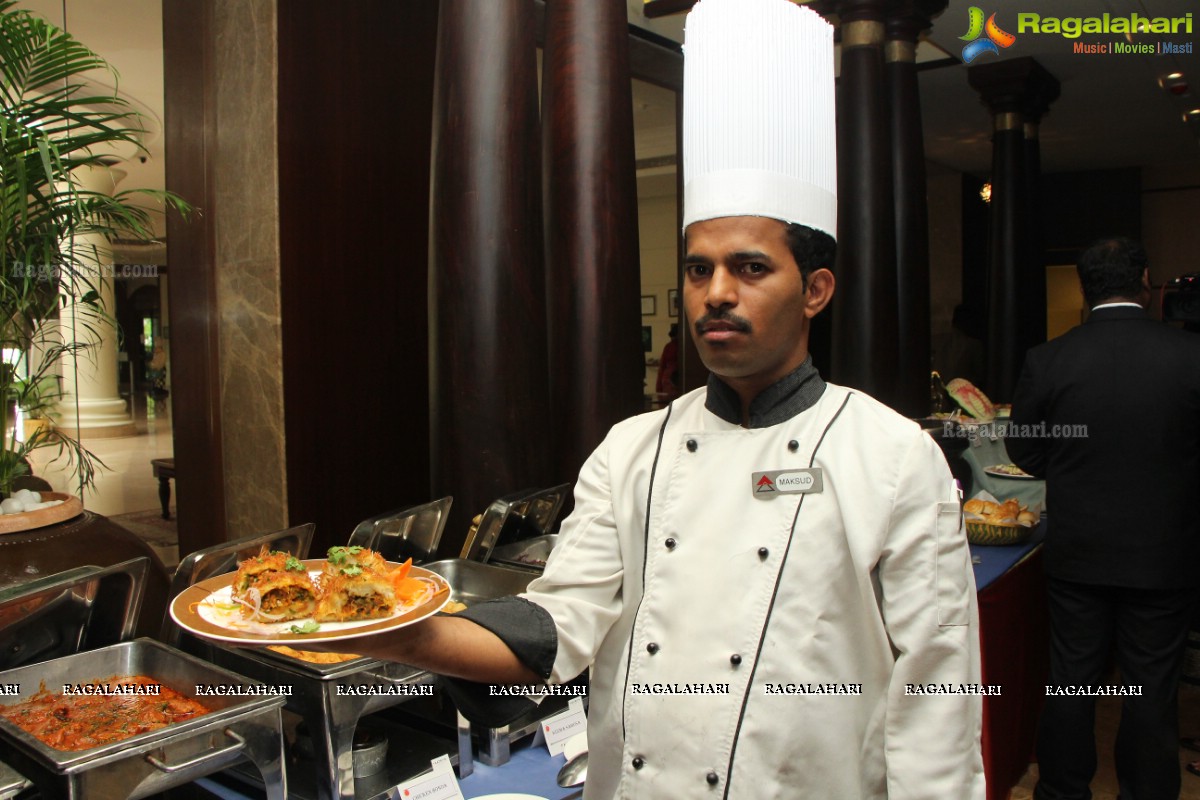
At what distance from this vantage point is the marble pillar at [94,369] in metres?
2.98

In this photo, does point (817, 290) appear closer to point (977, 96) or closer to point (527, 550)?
point (527, 550)

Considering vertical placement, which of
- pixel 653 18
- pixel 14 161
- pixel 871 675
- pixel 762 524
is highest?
pixel 653 18

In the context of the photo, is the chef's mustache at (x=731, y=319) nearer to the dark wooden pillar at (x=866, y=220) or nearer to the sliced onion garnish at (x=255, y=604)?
the sliced onion garnish at (x=255, y=604)

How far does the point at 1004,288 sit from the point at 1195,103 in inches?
82.7

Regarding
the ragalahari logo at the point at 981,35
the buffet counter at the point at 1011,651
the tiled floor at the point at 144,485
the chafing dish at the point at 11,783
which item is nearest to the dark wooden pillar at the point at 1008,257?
the ragalahari logo at the point at 981,35

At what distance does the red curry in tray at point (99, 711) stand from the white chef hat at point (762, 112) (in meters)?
1.10

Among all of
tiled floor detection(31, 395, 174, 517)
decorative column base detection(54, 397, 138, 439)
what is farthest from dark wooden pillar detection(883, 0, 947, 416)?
decorative column base detection(54, 397, 138, 439)

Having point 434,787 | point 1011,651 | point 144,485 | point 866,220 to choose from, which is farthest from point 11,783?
point 866,220

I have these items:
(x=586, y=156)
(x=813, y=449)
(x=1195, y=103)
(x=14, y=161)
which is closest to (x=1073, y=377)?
(x=586, y=156)

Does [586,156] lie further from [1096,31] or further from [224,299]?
[1096,31]

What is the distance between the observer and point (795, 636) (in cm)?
103

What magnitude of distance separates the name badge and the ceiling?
9.73 ft

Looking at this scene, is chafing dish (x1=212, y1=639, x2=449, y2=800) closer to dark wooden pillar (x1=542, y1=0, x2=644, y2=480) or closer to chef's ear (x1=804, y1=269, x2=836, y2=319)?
chef's ear (x1=804, y1=269, x2=836, y2=319)

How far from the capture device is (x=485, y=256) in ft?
8.38
